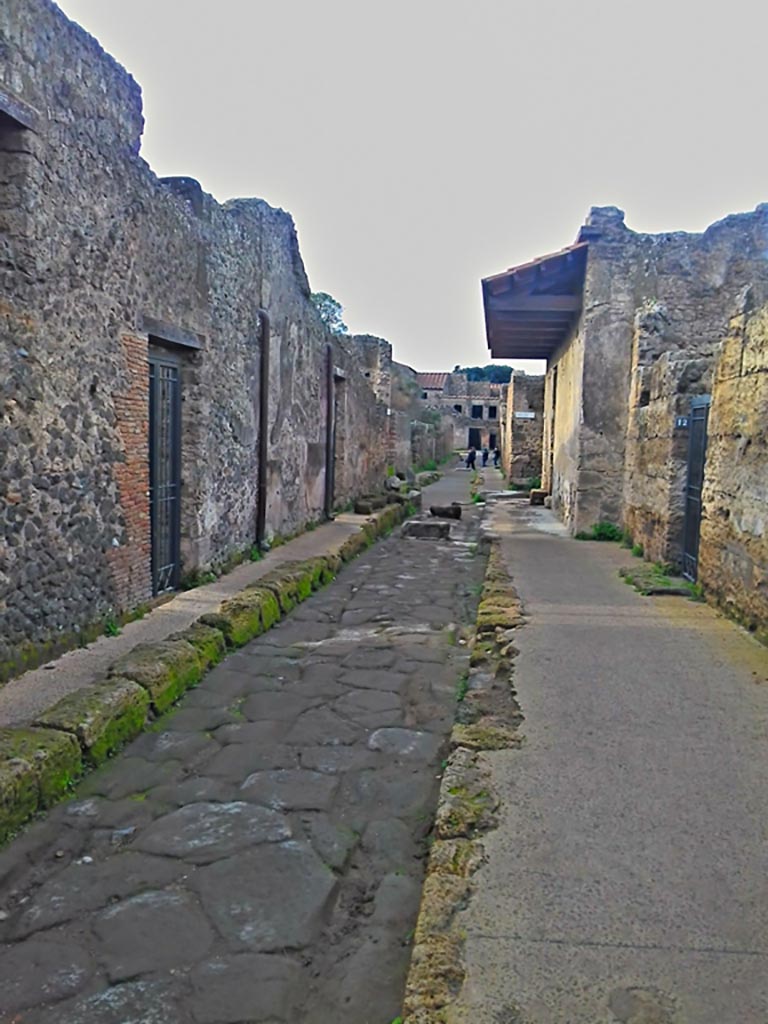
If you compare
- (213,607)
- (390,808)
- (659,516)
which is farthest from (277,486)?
(390,808)

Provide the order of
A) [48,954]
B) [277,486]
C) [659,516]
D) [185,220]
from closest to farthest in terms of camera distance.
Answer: [48,954] < [185,220] < [659,516] < [277,486]

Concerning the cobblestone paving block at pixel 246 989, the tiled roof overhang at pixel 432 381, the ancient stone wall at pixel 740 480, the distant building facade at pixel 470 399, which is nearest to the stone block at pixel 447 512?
the ancient stone wall at pixel 740 480

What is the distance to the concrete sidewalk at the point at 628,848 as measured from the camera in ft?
6.48

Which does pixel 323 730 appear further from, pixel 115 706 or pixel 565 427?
pixel 565 427

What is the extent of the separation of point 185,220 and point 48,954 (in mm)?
6136

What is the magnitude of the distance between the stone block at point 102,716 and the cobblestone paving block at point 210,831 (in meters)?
0.67

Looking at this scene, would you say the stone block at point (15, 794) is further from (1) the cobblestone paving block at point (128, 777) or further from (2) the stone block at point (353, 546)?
(2) the stone block at point (353, 546)

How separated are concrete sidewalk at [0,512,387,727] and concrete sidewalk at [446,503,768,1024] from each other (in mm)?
2435

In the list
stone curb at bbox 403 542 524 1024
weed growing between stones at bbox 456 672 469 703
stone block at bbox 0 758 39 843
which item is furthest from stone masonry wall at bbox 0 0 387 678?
stone curb at bbox 403 542 524 1024

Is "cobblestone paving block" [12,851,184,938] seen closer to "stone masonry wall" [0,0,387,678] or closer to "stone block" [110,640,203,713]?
"stone block" [110,640,203,713]

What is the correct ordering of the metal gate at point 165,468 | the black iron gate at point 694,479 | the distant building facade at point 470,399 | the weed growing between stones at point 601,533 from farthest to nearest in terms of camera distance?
the distant building facade at point 470,399
the weed growing between stones at point 601,533
the black iron gate at point 694,479
the metal gate at point 165,468

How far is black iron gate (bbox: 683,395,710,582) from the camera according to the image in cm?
730

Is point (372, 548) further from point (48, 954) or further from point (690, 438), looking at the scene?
point (48, 954)

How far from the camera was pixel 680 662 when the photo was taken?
16.0 ft
